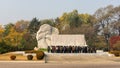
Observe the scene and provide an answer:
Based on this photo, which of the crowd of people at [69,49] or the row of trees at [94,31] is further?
the row of trees at [94,31]

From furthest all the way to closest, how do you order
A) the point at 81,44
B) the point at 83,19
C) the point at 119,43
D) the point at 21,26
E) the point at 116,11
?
the point at 21,26, the point at 83,19, the point at 116,11, the point at 119,43, the point at 81,44

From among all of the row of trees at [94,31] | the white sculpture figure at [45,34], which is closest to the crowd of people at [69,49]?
the white sculpture figure at [45,34]

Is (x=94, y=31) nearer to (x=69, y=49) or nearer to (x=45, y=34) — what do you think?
(x=45, y=34)

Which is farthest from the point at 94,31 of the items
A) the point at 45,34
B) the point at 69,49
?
the point at 69,49

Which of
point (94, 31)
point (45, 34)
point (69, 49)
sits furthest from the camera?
point (94, 31)

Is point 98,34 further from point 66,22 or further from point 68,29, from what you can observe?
point 66,22

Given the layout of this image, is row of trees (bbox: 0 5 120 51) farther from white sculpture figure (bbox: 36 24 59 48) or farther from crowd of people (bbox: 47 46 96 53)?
crowd of people (bbox: 47 46 96 53)

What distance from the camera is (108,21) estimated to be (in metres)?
82.8

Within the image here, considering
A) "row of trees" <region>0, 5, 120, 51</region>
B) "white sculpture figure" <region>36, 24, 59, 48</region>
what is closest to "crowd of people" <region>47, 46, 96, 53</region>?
"white sculpture figure" <region>36, 24, 59, 48</region>

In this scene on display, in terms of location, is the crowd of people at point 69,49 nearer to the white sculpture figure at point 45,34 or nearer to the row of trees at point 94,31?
the white sculpture figure at point 45,34

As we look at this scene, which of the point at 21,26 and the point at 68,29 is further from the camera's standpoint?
the point at 21,26

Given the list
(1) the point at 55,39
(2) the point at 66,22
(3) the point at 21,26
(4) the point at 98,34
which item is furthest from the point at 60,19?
(1) the point at 55,39

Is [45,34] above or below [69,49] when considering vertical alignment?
above

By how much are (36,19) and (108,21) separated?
26238 millimetres
